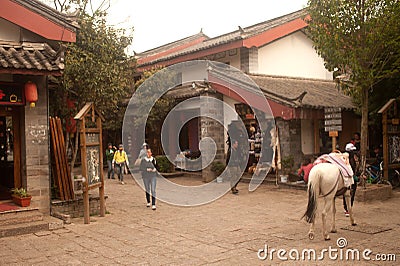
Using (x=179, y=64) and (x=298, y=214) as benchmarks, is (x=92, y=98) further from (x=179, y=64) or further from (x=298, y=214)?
(x=179, y=64)

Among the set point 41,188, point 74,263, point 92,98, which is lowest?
point 74,263

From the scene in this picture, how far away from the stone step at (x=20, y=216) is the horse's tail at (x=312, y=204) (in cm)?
539

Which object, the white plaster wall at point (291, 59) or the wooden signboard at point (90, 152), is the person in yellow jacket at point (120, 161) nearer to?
the wooden signboard at point (90, 152)

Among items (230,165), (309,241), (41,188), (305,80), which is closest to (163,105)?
(230,165)

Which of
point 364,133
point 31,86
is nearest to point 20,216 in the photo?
point 31,86

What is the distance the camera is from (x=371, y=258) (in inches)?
241

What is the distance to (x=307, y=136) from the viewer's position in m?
15.3

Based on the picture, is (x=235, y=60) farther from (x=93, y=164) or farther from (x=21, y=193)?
(x=21, y=193)

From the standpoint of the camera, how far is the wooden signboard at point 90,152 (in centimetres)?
912

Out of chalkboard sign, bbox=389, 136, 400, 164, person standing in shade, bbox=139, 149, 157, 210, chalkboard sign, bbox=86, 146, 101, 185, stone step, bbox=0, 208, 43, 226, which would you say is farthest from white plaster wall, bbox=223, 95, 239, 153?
stone step, bbox=0, 208, 43, 226

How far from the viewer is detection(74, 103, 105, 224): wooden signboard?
29.9ft

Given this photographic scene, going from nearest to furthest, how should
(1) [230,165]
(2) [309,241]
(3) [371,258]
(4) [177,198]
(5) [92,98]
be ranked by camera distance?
(3) [371,258]
(2) [309,241]
(5) [92,98]
(4) [177,198]
(1) [230,165]

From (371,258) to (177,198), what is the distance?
23.2ft

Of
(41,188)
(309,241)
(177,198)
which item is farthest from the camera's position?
(177,198)
